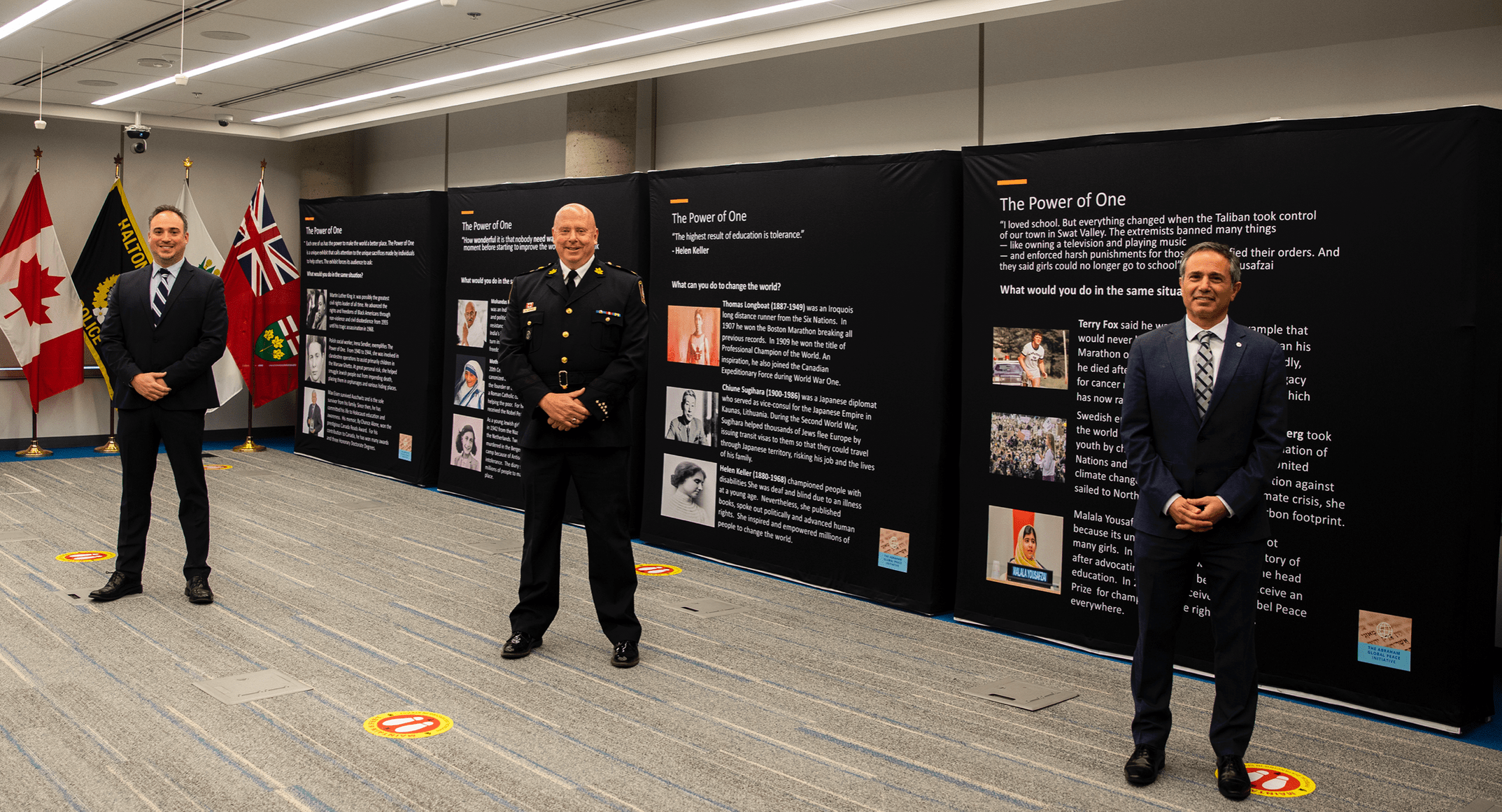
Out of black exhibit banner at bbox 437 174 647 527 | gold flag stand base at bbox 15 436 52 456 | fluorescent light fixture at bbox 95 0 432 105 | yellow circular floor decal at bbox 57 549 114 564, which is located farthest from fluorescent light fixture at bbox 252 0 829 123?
yellow circular floor decal at bbox 57 549 114 564

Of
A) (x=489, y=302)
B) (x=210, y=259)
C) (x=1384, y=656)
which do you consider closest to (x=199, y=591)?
(x=489, y=302)

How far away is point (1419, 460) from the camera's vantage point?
13.2 feet

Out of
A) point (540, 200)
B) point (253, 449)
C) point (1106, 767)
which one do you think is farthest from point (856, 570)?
point (253, 449)

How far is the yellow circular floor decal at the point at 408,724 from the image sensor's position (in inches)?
143

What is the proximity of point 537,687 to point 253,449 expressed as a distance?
7.85m

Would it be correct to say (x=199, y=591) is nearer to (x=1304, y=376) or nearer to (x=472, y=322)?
(x=472, y=322)

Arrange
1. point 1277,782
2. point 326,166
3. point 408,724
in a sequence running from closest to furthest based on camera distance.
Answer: point 1277,782
point 408,724
point 326,166

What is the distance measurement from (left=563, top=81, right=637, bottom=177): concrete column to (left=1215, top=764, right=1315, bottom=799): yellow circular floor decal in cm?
638

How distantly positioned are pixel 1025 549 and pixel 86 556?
4977mm

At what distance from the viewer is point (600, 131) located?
8.59 m

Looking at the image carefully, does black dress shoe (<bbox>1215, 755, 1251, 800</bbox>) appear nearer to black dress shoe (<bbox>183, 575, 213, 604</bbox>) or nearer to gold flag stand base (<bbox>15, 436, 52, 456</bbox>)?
black dress shoe (<bbox>183, 575, 213, 604</bbox>)

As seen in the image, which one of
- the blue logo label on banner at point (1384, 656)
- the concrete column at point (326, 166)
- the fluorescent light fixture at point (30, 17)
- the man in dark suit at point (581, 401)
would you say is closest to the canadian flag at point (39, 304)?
the concrete column at point (326, 166)

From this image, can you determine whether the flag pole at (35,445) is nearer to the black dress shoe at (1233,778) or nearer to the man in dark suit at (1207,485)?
the man in dark suit at (1207,485)

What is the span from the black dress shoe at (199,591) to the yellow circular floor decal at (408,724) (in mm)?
1843
